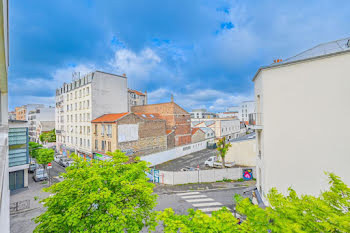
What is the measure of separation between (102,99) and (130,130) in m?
8.03

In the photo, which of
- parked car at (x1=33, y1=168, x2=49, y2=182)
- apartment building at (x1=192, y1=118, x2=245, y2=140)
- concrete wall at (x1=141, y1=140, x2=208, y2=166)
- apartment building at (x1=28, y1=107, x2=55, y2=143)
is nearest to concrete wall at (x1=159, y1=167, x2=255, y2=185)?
concrete wall at (x1=141, y1=140, x2=208, y2=166)

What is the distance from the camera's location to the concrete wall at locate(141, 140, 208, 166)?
2452 cm

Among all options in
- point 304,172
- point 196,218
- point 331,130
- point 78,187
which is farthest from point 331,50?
point 78,187

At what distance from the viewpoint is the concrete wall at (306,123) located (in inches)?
329

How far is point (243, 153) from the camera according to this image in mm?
23734

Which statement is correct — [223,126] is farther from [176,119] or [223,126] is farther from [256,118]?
[256,118]

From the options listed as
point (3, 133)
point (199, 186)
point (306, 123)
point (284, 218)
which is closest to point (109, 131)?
point (199, 186)

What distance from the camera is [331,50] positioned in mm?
8594

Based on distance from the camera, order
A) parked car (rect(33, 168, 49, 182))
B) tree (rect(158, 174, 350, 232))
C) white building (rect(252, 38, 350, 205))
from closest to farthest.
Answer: tree (rect(158, 174, 350, 232))
white building (rect(252, 38, 350, 205))
parked car (rect(33, 168, 49, 182))

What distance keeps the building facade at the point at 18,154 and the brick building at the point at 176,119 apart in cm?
2025

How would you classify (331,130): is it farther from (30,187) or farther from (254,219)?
(30,187)

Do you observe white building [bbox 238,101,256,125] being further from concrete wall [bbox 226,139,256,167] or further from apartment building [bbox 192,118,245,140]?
concrete wall [bbox 226,139,256,167]

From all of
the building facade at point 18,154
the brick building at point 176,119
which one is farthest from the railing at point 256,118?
the building facade at point 18,154

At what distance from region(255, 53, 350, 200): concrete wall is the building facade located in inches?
933
